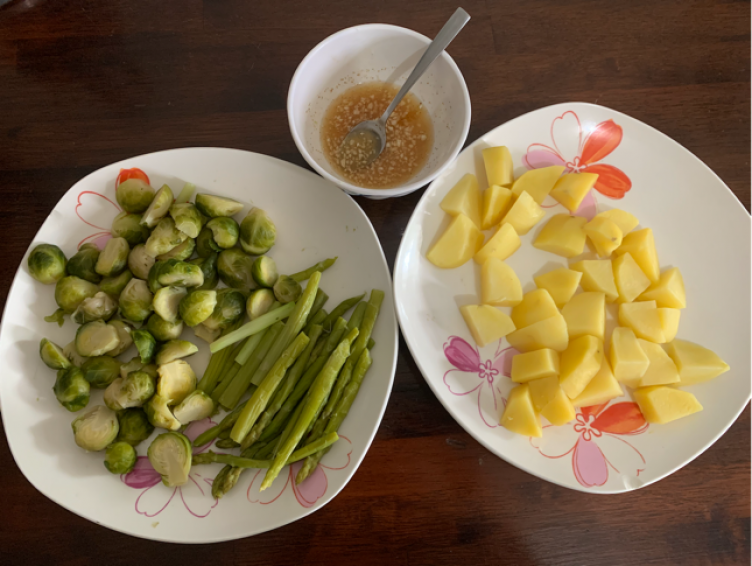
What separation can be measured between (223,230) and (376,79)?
103cm

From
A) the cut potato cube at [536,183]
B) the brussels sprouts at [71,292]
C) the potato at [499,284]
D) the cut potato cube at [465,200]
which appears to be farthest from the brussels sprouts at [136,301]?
the cut potato cube at [536,183]

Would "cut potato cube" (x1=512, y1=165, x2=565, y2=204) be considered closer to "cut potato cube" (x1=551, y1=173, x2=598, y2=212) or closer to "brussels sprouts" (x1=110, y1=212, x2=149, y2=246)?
"cut potato cube" (x1=551, y1=173, x2=598, y2=212)

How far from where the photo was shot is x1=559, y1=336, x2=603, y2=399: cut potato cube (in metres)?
1.87

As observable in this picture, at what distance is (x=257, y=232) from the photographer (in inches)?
77.7

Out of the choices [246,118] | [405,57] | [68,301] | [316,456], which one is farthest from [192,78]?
[316,456]

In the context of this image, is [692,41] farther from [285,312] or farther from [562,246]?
[285,312]

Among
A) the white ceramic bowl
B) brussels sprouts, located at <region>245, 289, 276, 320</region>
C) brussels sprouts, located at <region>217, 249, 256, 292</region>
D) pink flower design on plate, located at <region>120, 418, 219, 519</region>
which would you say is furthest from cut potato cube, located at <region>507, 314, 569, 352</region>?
pink flower design on plate, located at <region>120, 418, 219, 519</region>

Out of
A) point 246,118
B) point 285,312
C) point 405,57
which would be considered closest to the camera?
point 285,312

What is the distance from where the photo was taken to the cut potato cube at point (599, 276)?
2.02 m

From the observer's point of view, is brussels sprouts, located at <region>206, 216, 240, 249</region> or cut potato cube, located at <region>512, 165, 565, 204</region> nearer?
brussels sprouts, located at <region>206, 216, 240, 249</region>

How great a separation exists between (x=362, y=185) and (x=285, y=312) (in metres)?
0.67

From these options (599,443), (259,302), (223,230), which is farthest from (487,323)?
(223,230)

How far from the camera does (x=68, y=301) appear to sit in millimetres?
1892

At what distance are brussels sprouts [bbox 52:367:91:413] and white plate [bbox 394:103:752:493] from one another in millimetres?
1319
